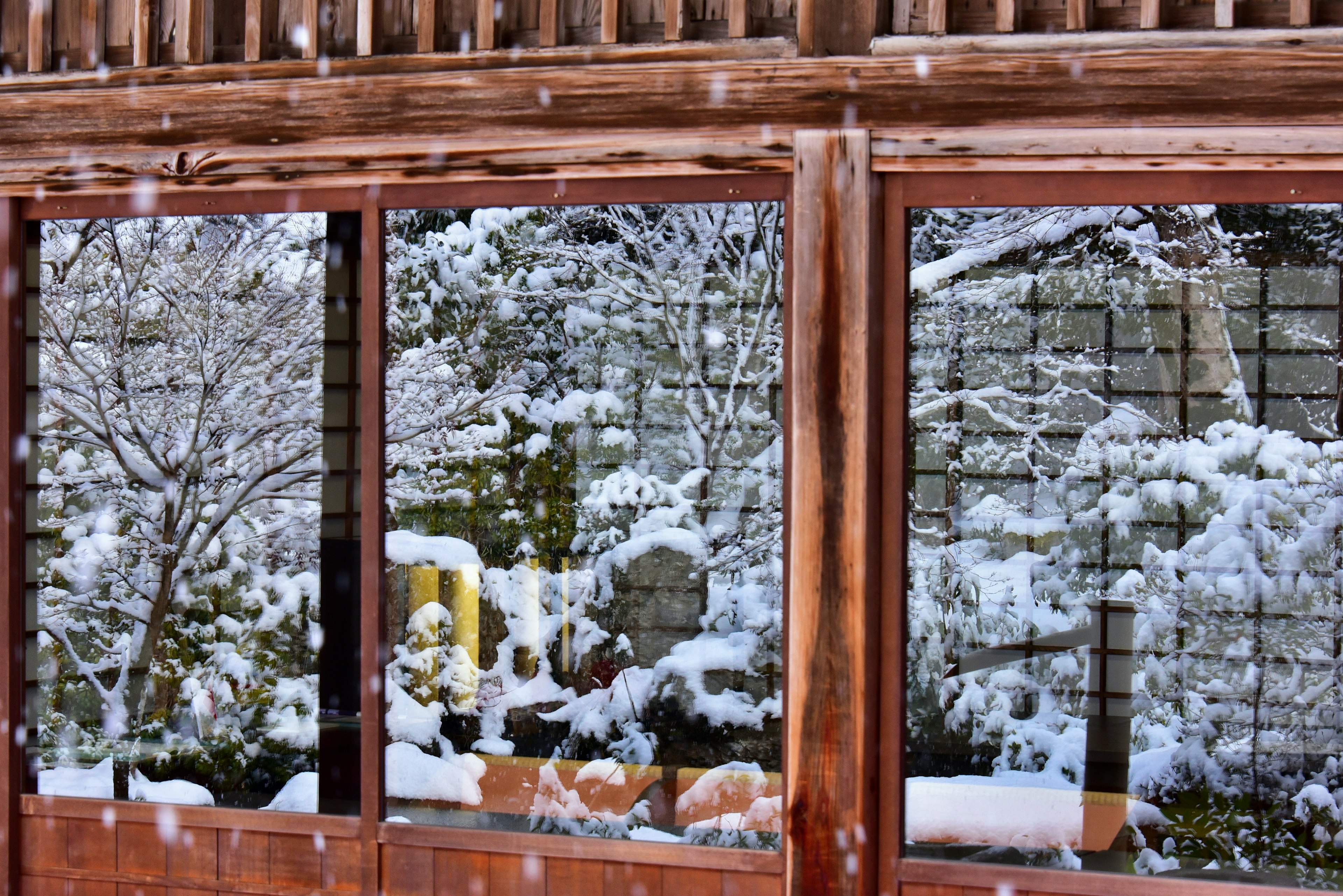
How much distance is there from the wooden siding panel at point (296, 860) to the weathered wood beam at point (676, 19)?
2.45 m

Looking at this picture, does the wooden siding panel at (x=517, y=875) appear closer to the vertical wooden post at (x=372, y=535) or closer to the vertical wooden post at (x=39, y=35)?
the vertical wooden post at (x=372, y=535)

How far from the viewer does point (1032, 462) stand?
4629 millimetres

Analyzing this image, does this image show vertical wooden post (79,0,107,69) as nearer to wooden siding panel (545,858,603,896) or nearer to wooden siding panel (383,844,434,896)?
wooden siding panel (383,844,434,896)

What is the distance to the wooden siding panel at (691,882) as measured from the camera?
296 centimetres

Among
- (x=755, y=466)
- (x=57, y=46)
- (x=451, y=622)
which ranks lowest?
(x=451, y=622)

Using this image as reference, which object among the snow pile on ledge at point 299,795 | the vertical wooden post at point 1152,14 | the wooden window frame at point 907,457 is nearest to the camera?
the vertical wooden post at point 1152,14

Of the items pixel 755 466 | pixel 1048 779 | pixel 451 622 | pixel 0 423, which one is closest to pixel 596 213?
pixel 755 466

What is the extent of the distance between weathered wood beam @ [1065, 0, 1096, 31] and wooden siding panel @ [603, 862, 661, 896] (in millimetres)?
2401

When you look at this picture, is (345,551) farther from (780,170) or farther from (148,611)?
(780,170)

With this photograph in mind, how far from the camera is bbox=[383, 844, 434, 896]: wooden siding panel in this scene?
10.3ft

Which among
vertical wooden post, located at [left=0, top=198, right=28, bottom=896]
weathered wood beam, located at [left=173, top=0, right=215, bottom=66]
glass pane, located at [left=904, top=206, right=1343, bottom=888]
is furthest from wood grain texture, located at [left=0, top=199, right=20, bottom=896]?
glass pane, located at [left=904, top=206, right=1343, bottom=888]

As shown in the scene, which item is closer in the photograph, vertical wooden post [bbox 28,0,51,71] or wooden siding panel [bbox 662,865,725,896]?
wooden siding panel [bbox 662,865,725,896]

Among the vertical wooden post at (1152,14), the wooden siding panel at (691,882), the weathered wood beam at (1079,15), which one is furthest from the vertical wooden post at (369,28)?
the wooden siding panel at (691,882)

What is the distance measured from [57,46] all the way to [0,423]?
1.14 metres
